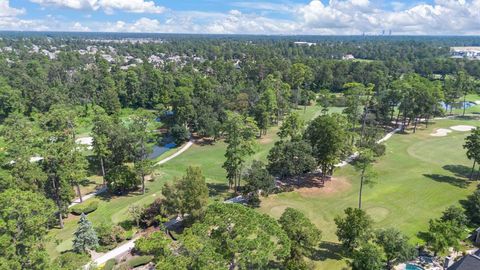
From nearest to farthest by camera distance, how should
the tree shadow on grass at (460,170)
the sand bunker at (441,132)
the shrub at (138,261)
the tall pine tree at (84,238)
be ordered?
the shrub at (138,261), the tall pine tree at (84,238), the tree shadow on grass at (460,170), the sand bunker at (441,132)

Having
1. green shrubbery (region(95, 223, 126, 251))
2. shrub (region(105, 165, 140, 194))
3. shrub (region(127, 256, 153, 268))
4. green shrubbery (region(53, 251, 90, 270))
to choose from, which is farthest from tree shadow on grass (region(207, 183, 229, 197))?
green shrubbery (region(53, 251, 90, 270))

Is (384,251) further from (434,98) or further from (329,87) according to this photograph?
(329,87)

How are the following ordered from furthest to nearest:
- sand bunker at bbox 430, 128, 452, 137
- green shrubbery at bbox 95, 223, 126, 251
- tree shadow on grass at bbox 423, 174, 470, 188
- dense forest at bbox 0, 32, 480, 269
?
sand bunker at bbox 430, 128, 452, 137
tree shadow on grass at bbox 423, 174, 470, 188
green shrubbery at bbox 95, 223, 126, 251
dense forest at bbox 0, 32, 480, 269

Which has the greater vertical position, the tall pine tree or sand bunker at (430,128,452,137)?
sand bunker at (430,128,452,137)

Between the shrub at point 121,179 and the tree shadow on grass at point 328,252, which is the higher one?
the shrub at point 121,179

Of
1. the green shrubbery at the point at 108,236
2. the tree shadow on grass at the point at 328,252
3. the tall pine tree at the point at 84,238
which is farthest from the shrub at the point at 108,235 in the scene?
the tree shadow on grass at the point at 328,252

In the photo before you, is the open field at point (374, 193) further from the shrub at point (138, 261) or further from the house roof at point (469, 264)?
the house roof at point (469, 264)

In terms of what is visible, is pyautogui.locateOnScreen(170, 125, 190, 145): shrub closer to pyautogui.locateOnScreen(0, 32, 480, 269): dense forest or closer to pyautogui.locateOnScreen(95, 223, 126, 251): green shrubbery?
pyautogui.locateOnScreen(0, 32, 480, 269): dense forest
